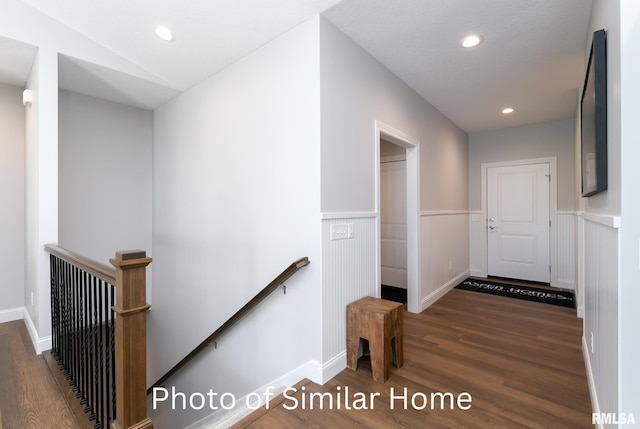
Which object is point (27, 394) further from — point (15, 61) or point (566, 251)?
point (566, 251)

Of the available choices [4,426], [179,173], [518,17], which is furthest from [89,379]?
[518,17]

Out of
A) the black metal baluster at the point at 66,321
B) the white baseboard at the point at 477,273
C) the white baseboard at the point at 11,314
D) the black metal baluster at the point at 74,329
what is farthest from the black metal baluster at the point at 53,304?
the white baseboard at the point at 477,273

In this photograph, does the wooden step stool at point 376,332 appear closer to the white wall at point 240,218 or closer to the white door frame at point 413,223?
the white wall at point 240,218

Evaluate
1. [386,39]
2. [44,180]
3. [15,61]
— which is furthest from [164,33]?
[386,39]

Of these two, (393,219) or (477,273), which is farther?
(477,273)

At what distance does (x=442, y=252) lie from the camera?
13.9ft

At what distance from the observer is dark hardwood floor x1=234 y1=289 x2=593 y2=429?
68.8 inches

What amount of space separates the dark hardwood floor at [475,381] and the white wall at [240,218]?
449 mm

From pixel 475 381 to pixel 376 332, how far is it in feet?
2.64

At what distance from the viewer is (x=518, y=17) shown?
2.19 meters

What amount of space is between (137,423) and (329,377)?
1283 millimetres

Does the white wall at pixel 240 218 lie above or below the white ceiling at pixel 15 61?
below

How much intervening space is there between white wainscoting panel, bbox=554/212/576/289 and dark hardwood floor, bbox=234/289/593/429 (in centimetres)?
→ 151

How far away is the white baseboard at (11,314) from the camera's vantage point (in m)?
3.24
